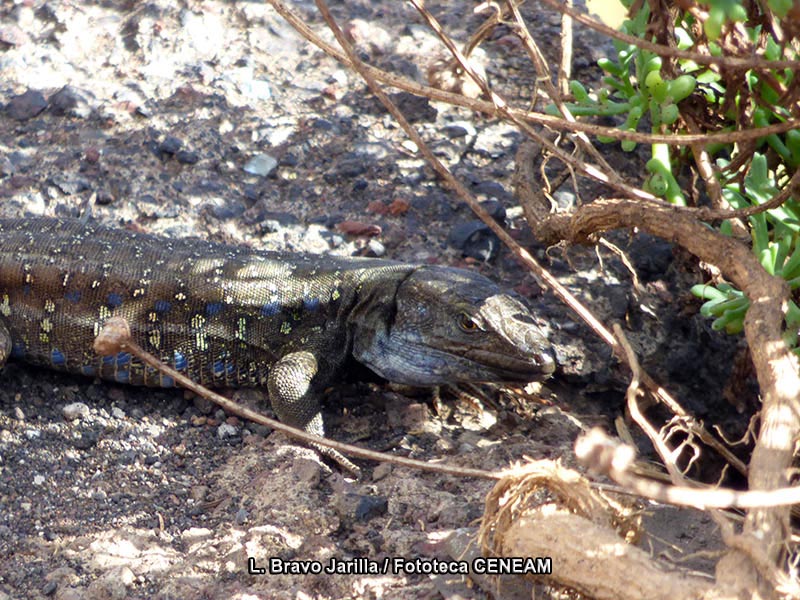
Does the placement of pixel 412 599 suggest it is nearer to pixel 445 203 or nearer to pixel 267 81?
pixel 445 203

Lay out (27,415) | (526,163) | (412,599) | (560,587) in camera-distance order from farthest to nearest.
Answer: (526,163) → (27,415) → (412,599) → (560,587)

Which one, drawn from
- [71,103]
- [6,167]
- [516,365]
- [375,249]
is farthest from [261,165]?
[516,365]

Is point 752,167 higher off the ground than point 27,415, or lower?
higher

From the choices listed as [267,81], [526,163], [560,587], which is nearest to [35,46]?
[267,81]


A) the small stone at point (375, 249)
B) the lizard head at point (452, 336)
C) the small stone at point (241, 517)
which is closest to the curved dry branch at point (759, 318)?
the lizard head at point (452, 336)

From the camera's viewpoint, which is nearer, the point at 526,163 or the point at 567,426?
the point at 567,426

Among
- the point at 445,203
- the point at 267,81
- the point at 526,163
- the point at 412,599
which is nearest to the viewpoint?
the point at 412,599
